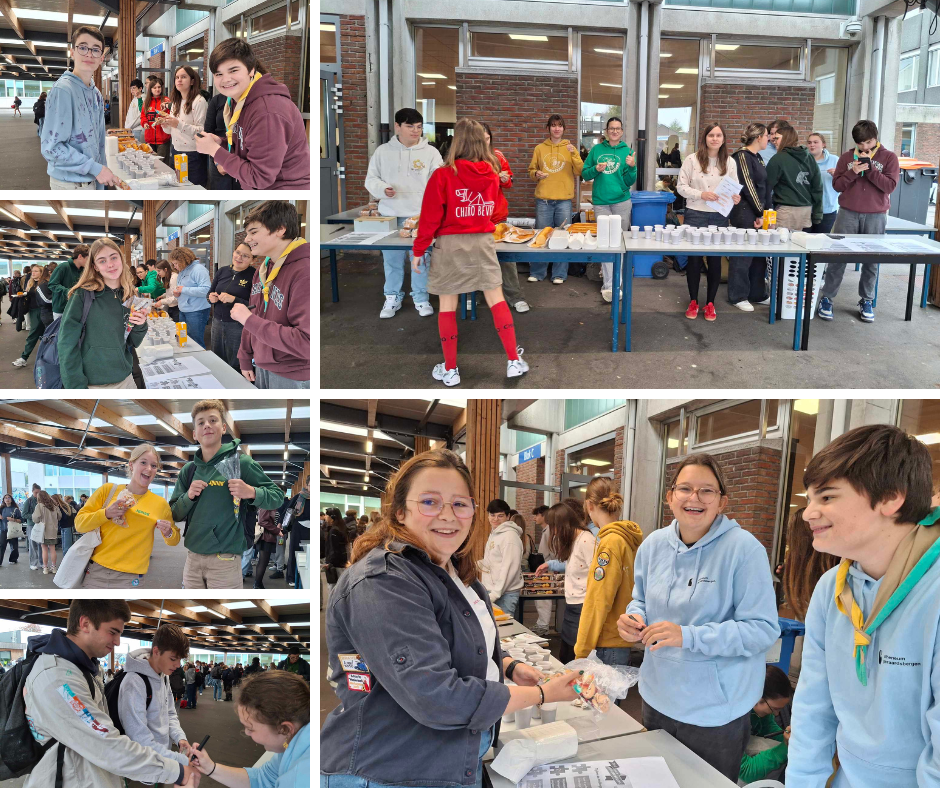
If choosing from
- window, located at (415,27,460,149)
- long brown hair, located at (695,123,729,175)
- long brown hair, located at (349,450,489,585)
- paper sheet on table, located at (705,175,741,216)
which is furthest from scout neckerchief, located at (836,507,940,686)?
window, located at (415,27,460,149)

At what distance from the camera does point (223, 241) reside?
2.07 metres

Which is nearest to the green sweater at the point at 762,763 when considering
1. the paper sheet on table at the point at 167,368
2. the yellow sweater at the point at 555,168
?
the paper sheet on table at the point at 167,368

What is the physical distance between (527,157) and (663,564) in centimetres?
640

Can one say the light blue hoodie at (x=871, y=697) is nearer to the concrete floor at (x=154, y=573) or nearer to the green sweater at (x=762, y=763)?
the green sweater at (x=762, y=763)

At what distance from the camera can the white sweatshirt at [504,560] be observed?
416 cm

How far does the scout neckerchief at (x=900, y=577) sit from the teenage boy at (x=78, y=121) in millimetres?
2230

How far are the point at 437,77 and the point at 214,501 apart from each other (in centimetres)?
641

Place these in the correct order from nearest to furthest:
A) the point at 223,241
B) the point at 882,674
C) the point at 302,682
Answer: the point at 882,674 → the point at 223,241 → the point at 302,682

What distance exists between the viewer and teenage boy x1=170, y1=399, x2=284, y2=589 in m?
2.22

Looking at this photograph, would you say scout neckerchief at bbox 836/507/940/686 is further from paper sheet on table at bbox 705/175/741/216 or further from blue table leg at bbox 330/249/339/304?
blue table leg at bbox 330/249/339/304

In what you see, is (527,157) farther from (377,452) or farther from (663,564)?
(663,564)

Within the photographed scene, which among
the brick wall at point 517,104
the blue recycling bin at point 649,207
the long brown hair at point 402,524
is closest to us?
the long brown hair at point 402,524

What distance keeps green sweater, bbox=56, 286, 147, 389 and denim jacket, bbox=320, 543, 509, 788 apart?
107cm

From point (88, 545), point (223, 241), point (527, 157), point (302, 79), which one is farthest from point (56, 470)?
point (527, 157)
